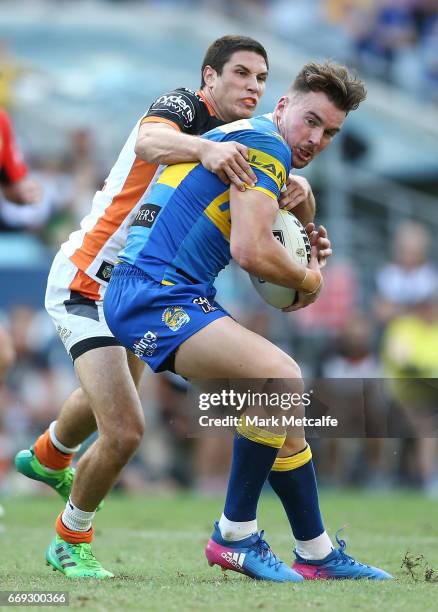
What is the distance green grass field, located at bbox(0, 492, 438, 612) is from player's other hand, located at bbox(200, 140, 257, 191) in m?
1.84

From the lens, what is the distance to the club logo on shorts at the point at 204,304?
18.0 feet

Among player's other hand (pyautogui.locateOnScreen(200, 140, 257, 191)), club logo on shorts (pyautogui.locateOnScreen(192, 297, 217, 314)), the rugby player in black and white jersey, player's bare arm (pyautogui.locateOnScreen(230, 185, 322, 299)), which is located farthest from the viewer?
the rugby player in black and white jersey

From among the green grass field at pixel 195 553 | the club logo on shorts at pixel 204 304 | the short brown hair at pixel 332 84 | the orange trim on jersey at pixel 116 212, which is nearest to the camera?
the green grass field at pixel 195 553

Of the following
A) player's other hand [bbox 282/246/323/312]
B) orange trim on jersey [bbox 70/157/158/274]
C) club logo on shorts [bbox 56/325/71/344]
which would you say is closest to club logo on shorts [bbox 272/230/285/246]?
player's other hand [bbox 282/246/323/312]

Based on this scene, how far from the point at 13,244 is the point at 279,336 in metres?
3.42

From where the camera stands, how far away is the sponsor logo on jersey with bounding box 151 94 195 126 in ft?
20.0

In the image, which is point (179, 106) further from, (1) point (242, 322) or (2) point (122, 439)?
(1) point (242, 322)

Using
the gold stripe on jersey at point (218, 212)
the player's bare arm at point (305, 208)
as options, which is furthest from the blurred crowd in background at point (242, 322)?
the gold stripe on jersey at point (218, 212)

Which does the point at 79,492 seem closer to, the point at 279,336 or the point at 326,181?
the point at 279,336

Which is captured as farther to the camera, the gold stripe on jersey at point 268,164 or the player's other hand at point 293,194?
the player's other hand at point 293,194

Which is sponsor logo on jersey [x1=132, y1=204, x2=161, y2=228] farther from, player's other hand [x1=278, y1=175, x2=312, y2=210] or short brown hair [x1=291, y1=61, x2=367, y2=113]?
short brown hair [x1=291, y1=61, x2=367, y2=113]

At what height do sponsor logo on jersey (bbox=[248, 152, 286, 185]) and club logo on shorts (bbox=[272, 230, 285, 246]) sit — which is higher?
sponsor logo on jersey (bbox=[248, 152, 286, 185])

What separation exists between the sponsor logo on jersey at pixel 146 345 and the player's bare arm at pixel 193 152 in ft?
2.59

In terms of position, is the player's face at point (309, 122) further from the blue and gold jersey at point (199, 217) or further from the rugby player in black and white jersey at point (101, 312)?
the rugby player in black and white jersey at point (101, 312)
